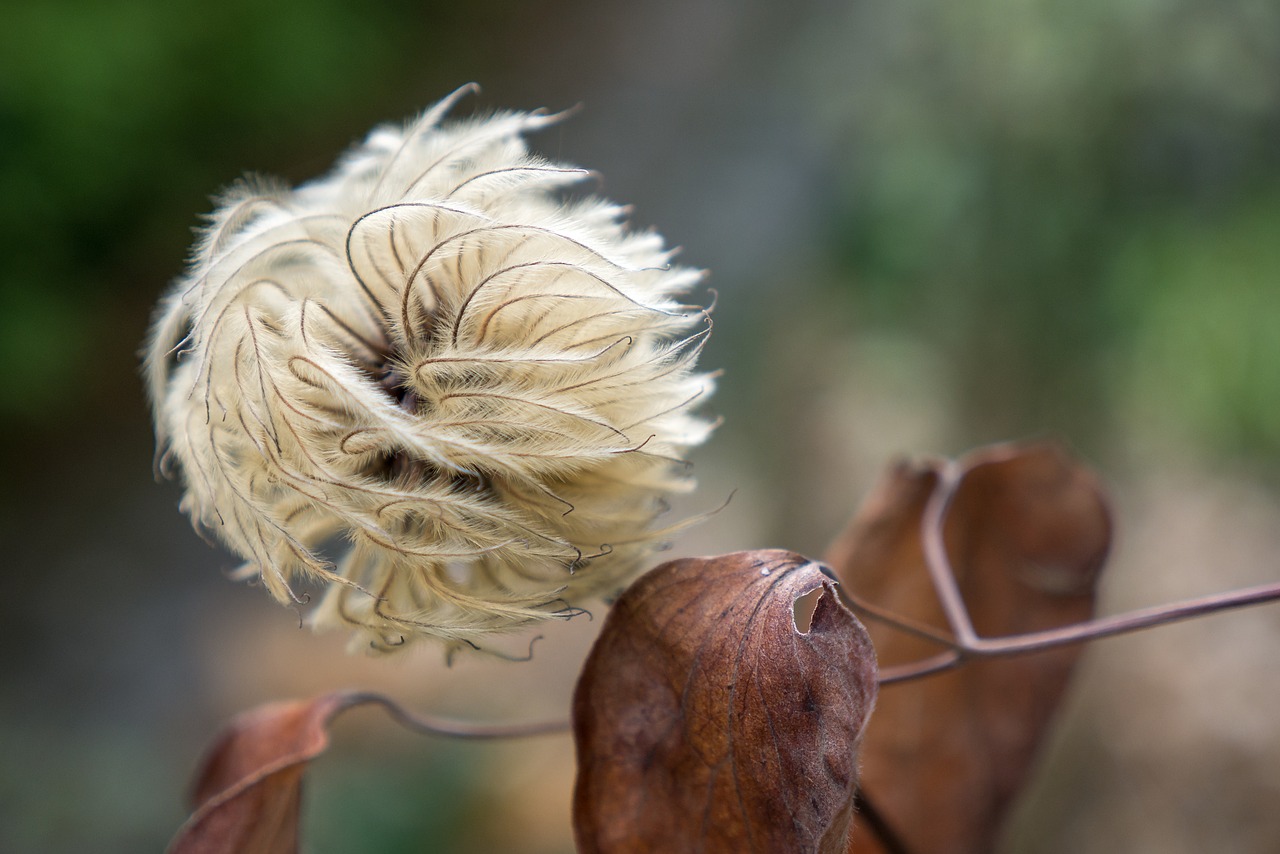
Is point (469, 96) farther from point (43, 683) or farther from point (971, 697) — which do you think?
point (971, 697)

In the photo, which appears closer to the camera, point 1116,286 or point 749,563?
point 749,563

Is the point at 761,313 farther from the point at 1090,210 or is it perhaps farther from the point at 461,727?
the point at 461,727

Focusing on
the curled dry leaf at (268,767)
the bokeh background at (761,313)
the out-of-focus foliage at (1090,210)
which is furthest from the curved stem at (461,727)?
the out-of-focus foliage at (1090,210)

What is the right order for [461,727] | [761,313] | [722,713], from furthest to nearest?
[761,313] < [461,727] < [722,713]

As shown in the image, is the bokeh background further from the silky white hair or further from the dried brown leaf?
the silky white hair

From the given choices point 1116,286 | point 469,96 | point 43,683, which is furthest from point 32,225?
point 1116,286

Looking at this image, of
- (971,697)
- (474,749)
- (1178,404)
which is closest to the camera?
(971,697)

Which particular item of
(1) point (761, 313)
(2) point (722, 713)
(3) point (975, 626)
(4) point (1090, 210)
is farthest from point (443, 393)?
(1) point (761, 313)
